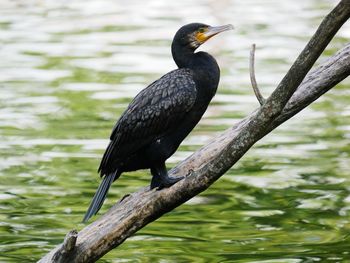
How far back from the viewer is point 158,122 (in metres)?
5.89

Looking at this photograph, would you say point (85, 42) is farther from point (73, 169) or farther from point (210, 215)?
point (210, 215)

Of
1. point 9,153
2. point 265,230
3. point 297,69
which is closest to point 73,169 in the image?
point 9,153

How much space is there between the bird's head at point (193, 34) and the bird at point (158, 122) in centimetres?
21

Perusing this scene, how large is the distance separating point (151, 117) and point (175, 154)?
423cm

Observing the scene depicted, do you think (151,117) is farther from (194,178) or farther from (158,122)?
(194,178)

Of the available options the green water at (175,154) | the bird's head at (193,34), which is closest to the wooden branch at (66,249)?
the bird's head at (193,34)

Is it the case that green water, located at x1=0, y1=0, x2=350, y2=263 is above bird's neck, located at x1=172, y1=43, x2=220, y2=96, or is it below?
below

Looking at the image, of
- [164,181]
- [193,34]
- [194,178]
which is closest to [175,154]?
→ [193,34]

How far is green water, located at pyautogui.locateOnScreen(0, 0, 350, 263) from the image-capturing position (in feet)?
25.9

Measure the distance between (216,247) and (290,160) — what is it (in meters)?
2.53

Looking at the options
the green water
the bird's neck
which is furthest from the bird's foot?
the green water

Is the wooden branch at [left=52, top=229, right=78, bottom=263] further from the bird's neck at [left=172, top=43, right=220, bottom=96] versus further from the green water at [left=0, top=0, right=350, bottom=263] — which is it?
the green water at [left=0, top=0, right=350, bottom=263]

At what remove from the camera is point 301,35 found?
16125mm

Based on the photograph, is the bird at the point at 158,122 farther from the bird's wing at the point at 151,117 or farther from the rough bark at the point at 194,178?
the rough bark at the point at 194,178
